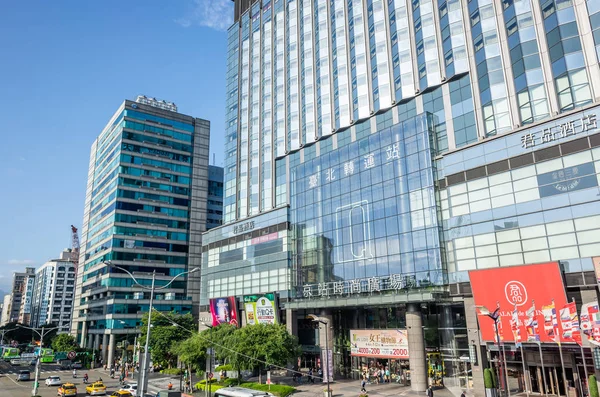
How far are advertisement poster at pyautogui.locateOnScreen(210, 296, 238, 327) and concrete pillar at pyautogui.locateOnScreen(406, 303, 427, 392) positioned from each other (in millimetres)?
32556

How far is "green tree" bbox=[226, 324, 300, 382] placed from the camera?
48562mm

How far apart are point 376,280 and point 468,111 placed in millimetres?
20475

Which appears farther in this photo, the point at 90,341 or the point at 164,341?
the point at 90,341

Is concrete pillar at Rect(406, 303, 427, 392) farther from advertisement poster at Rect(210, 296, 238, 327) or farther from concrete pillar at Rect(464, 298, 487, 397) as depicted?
advertisement poster at Rect(210, 296, 238, 327)

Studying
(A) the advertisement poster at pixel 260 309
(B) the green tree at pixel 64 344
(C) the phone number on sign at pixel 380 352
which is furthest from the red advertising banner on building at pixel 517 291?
(B) the green tree at pixel 64 344

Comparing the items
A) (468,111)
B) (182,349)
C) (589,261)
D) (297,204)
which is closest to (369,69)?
(468,111)

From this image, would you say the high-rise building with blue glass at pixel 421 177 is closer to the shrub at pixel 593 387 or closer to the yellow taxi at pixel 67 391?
the shrub at pixel 593 387

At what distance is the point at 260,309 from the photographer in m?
67.6

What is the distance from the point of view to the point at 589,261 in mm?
35531

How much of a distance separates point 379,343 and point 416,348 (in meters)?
6.72

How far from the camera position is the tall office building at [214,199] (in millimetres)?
115062

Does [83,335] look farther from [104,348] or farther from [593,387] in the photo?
[593,387]

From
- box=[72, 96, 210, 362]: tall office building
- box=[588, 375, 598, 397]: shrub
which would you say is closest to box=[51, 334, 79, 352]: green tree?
box=[72, 96, 210, 362]: tall office building

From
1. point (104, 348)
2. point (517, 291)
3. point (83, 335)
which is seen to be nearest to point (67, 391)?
point (517, 291)
